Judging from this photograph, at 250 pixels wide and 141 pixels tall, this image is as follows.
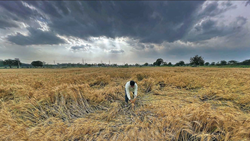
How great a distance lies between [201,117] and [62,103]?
435cm

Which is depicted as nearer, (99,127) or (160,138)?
(160,138)

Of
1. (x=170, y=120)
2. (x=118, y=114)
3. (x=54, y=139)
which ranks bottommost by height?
(x=118, y=114)

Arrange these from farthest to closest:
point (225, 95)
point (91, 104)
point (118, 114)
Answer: point (225, 95) < point (91, 104) < point (118, 114)

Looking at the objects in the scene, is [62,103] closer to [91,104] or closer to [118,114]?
[91,104]

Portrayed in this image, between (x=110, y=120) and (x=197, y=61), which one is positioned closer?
(x=110, y=120)

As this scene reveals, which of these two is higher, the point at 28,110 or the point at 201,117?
the point at 201,117

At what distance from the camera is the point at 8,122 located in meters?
2.14

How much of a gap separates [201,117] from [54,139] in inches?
130

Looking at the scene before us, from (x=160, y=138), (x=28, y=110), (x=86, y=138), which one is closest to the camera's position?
(x=160, y=138)

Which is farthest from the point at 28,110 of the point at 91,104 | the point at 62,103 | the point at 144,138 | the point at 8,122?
the point at 144,138

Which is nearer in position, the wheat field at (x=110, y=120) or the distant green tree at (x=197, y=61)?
the wheat field at (x=110, y=120)

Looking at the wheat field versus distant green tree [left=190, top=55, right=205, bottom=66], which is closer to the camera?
the wheat field

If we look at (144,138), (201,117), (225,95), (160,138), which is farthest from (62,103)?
(225,95)

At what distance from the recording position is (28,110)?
106 inches
